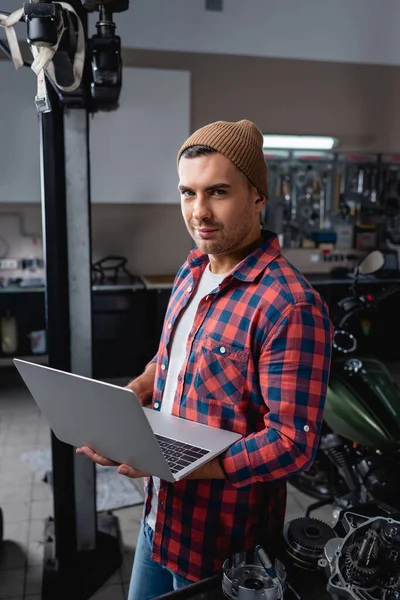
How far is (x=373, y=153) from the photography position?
17.4ft

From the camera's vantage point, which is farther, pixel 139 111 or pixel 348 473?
pixel 139 111

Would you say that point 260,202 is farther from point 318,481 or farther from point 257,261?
point 318,481

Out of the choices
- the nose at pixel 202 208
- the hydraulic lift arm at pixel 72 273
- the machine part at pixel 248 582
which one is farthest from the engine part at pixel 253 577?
the hydraulic lift arm at pixel 72 273

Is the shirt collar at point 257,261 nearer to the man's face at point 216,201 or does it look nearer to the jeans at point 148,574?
the man's face at point 216,201

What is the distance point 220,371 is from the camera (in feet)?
3.61

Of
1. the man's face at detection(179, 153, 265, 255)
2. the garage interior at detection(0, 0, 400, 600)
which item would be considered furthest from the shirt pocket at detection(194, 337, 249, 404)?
the garage interior at detection(0, 0, 400, 600)

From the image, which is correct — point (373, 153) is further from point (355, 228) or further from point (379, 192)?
point (355, 228)

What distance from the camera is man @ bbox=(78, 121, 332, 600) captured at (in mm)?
995

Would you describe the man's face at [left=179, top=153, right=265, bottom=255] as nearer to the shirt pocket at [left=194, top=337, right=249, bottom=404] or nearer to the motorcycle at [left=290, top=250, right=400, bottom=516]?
the shirt pocket at [left=194, top=337, right=249, bottom=404]

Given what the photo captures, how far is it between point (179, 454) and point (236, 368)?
0.20 metres

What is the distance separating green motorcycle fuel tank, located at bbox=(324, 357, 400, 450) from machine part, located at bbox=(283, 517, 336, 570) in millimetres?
1156

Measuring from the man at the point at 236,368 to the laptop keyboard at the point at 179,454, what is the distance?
0.15 ft

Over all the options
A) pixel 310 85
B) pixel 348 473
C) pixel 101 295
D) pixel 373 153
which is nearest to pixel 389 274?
pixel 373 153

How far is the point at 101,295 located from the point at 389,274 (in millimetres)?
2654
